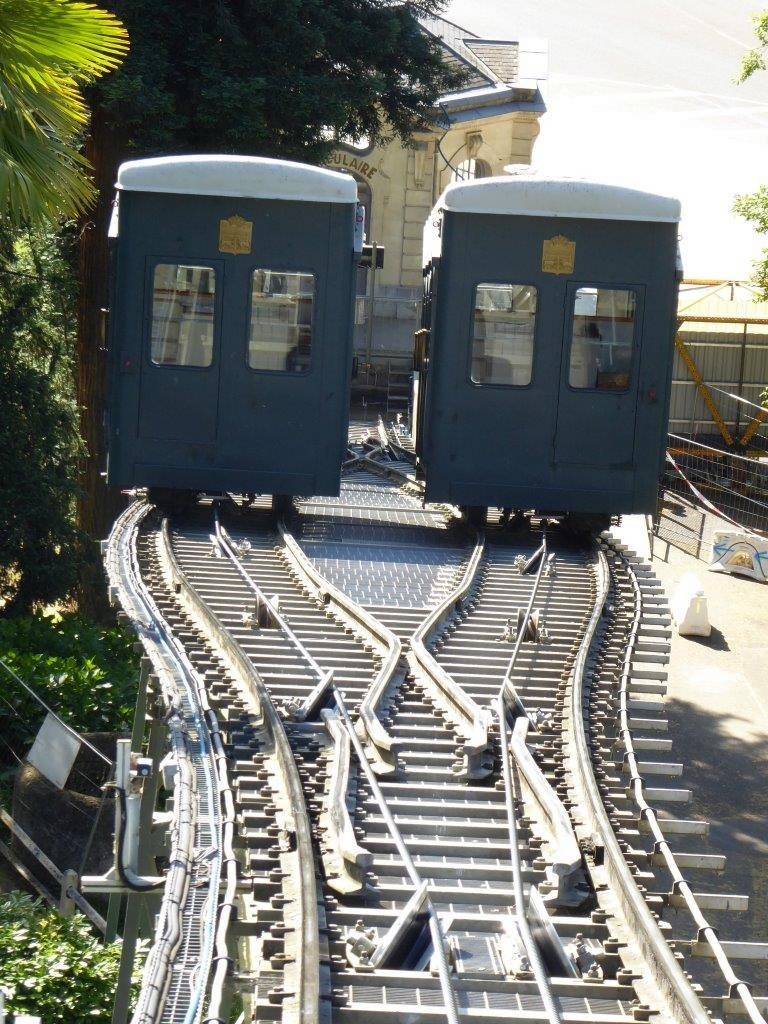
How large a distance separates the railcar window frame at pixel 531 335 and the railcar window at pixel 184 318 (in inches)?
80.5

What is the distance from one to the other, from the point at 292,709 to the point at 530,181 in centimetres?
588

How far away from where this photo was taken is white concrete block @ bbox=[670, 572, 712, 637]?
1908cm

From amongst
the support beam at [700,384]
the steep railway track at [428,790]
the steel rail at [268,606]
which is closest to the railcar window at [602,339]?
the steep railway track at [428,790]

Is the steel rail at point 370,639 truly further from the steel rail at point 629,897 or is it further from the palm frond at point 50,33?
the palm frond at point 50,33

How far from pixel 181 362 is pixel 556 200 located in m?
3.20

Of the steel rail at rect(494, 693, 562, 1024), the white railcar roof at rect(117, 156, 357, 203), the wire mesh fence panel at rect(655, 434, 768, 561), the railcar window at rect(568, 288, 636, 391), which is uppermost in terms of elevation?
the white railcar roof at rect(117, 156, 357, 203)

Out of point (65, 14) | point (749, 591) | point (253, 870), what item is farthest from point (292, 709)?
point (749, 591)

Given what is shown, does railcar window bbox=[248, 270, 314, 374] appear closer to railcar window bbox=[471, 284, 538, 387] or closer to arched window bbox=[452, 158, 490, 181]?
railcar window bbox=[471, 284, 538, 387]

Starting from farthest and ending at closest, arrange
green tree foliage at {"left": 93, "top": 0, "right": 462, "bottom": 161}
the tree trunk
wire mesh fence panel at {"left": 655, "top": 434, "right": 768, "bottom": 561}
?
wire mesh fence panel at {"left": 655, "top": 434, "right": 768, "bottom": 561} < the tree trunk < green tree foliage at {"left": 93, "top": 0, "right": 462, "bottom": 161}

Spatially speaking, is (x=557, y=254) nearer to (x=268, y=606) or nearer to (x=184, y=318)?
(x=184, y=318)

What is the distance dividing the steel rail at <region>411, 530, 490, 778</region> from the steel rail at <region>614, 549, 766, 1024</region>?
662 millimetres

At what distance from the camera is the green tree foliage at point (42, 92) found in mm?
9422

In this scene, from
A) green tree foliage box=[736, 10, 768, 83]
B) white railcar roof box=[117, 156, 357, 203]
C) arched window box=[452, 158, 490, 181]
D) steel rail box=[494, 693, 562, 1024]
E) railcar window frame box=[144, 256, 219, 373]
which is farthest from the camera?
arched window box=[452, 158, 490, 181]

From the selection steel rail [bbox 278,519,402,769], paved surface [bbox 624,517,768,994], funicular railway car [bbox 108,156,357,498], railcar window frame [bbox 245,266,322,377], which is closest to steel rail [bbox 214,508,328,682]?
steel rail [bbox 278,519,402,769]
